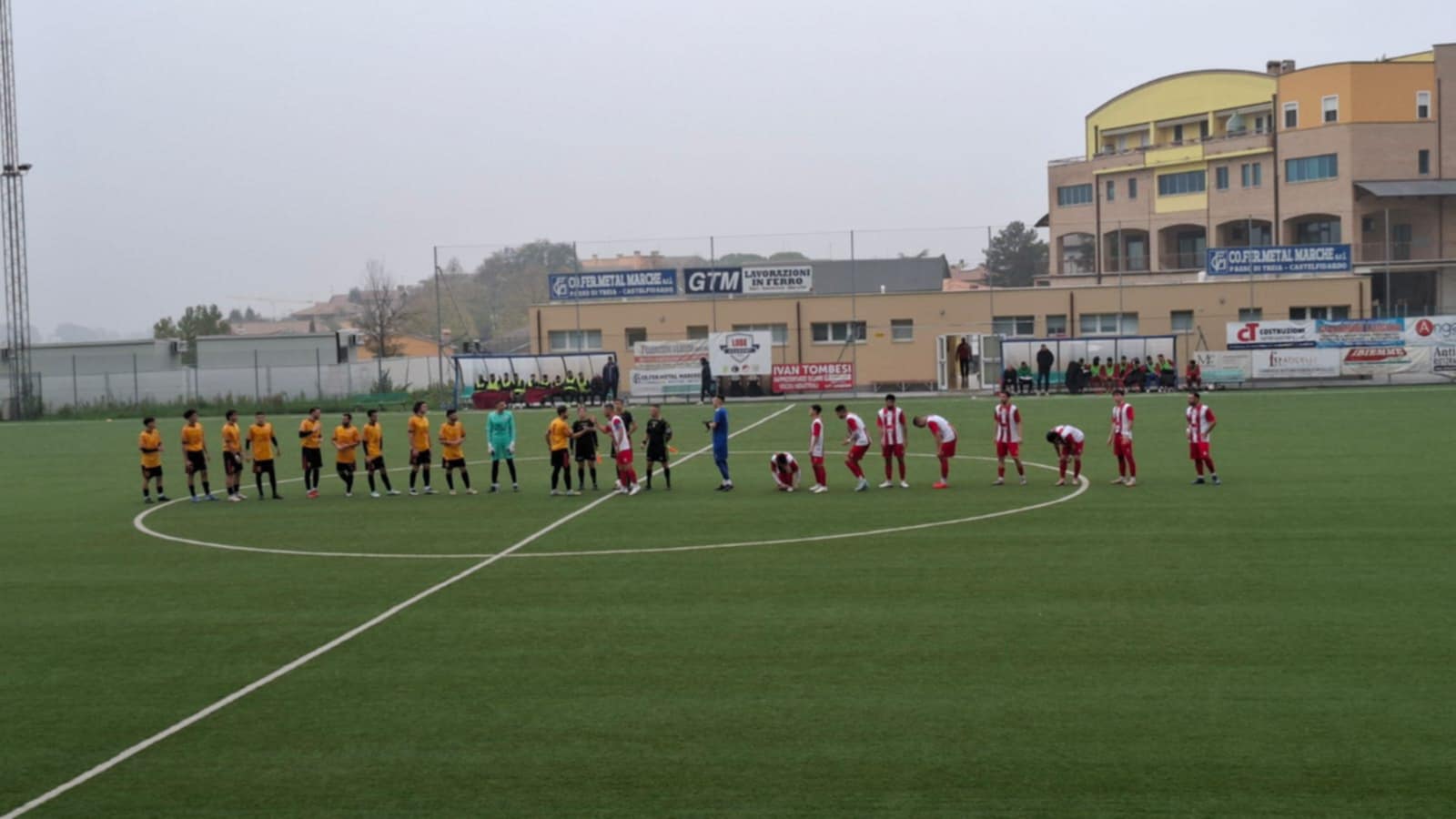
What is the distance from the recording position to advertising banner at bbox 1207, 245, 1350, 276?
6244 centimetres

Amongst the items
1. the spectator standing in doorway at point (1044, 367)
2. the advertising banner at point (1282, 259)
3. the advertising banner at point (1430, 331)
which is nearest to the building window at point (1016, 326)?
the spectator standing in doorway at point (1044, 367)

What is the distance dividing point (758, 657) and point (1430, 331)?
173ft

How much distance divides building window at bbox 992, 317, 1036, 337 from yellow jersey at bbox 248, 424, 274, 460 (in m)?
43.4

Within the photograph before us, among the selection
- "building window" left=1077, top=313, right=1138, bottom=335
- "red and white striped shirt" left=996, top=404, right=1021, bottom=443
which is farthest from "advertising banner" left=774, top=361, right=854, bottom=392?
"red and white striped shirt" left=996, top=404, right=1021, bottom=443

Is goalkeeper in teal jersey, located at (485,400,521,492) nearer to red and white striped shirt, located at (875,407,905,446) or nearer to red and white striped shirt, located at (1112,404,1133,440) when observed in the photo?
red and white striped shirt, located at (875,407,905,446)

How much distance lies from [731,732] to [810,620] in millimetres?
3663

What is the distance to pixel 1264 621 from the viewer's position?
12.4 metres

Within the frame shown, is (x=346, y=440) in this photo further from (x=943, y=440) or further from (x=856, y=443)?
(x=943, y=440)

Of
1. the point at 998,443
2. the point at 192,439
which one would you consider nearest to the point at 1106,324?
the point at 998,443

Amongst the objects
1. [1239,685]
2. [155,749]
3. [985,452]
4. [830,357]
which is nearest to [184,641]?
[155,749]

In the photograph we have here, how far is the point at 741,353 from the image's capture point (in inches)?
2317

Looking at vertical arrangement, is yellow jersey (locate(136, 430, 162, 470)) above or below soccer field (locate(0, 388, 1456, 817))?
above

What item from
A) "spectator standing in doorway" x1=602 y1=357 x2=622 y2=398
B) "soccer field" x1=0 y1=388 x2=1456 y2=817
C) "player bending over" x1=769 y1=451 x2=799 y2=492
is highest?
"spectator standing in doorway" x1=602 y1=357 x2=622 y2=398

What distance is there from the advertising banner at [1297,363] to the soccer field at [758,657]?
34.2 meters
